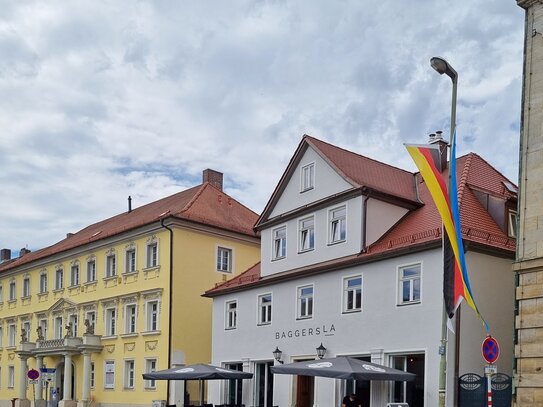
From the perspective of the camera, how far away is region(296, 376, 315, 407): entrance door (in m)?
28.5

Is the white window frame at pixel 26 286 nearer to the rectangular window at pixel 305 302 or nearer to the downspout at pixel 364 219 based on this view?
the rectangular window at pixel 305 302

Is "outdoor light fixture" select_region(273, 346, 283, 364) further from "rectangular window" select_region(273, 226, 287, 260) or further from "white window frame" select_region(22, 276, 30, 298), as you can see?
"white window frame" select_region(22, 276, 30, 298)

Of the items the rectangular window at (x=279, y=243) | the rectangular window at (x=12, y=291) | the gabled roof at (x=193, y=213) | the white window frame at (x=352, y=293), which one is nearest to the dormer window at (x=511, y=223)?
the white window frame at (x=352, y=293)

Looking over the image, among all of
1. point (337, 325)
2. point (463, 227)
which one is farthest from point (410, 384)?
point (463, 227)

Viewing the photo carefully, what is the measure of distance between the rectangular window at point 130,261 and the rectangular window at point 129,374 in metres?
4.67

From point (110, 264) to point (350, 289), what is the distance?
19886 mm

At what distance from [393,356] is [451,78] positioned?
37.2 feet

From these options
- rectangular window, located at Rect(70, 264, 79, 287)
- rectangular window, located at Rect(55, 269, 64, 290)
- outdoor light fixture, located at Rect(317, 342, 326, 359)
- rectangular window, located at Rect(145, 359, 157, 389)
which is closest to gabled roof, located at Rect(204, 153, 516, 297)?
outdoor light fixture, located at Rect(317, 342, 326, 359)

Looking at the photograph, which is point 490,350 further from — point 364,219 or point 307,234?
point 307,234

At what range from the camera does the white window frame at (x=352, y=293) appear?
2608cm

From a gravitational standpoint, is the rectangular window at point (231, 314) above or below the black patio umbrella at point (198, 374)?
above

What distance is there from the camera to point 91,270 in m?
44.4

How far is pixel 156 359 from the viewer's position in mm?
38031

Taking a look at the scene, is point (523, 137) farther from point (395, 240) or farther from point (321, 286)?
Result: point (321, 286)
